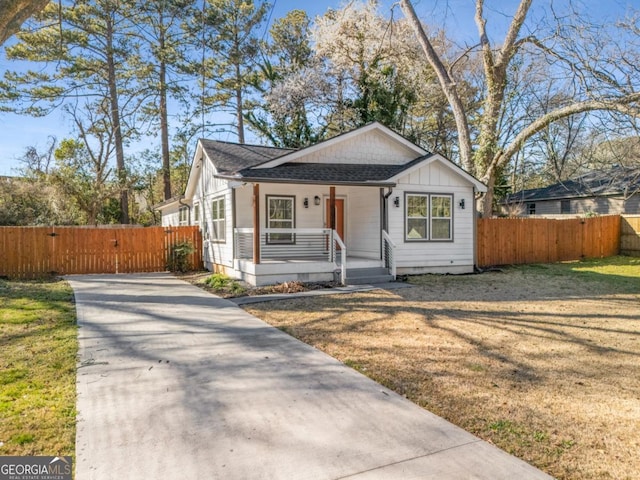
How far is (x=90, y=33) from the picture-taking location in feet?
69.6

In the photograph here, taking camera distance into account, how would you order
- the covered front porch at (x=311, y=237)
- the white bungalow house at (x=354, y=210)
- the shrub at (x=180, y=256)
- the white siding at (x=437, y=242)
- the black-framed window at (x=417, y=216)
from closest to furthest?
the covered front porch at (x=311, y=237), the white bungalow house at (x=354, y=210), the white siding at (x=437, y=242), the black-framed window at (x=417, y=216), the shrub at (x=180, y=256)

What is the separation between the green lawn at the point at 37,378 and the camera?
2.96m

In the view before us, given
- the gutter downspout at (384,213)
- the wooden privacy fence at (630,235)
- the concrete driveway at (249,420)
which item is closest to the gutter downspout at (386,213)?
the gutter downspout at (384,213)

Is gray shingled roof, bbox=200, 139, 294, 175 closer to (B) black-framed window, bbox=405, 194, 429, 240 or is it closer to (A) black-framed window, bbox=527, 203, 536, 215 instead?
(B) black-framed window, bbox=405, 194, 429, 240

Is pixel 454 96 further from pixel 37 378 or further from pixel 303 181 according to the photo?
pixel 37 378

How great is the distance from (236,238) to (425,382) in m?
8.31

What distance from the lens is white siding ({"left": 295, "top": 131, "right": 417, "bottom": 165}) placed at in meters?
12.5

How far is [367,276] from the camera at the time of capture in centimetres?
1122

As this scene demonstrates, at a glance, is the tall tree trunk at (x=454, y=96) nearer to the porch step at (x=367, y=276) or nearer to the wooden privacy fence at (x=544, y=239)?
the wooden privacy fence at (x=544, y=239)

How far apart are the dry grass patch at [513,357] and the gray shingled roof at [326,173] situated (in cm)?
319

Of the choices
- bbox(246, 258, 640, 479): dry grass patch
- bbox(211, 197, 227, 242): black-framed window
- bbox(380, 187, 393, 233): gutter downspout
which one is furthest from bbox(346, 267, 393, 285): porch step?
bbox(211, 197, 227, 242): black-framed window

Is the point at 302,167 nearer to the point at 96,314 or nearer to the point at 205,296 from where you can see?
the point at 205,296

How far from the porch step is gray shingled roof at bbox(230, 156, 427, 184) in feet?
7.87

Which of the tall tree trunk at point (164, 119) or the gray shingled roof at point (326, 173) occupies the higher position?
the tall tree trunk at point (164, 119)
